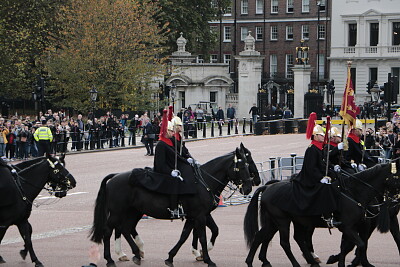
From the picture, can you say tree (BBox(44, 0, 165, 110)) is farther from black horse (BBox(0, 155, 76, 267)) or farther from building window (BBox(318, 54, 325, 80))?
black horse (BBox(0, 155, 76, 267))

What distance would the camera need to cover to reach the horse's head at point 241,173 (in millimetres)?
14336

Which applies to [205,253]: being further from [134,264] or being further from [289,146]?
[289,146]

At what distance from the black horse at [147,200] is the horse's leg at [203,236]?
0.02 m

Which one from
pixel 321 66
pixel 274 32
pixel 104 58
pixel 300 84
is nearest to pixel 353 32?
pixel 321 66

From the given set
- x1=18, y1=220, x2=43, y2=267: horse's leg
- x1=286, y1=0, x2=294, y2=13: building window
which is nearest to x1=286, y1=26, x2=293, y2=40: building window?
x1=286, y1=0, x2=294, y2=13: building window

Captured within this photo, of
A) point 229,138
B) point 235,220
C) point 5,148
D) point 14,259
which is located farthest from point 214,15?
point 14,259

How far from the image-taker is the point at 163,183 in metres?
14.3

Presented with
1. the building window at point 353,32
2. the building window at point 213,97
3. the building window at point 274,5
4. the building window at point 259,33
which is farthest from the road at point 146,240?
the building window at point 259,33

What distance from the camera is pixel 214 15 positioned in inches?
2906

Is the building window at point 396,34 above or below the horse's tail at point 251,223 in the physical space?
above

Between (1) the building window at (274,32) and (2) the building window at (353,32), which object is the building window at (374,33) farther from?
(1) the building window at (274,32)

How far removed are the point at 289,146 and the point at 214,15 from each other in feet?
119

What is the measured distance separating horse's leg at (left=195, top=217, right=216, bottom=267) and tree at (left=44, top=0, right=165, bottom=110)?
3737cm

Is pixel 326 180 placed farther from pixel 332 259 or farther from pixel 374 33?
pixel 374 33
